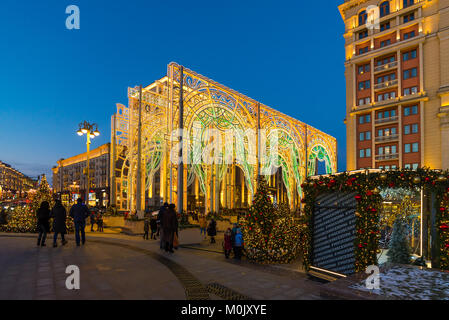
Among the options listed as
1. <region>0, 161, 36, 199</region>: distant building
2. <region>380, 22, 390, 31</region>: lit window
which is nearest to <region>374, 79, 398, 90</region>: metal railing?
<region>380, 22, 390, 31</region>: lit window

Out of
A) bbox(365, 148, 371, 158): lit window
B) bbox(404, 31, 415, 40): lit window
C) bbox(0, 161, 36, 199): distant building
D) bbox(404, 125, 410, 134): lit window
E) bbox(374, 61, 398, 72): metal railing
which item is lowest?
bbox(0, 161, 36, 199): distant building

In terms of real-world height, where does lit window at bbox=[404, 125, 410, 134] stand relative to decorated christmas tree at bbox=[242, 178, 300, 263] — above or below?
above

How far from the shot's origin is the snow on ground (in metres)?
4.60

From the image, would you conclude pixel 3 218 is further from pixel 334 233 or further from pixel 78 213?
pixel 334 233

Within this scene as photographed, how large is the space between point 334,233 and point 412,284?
219cm

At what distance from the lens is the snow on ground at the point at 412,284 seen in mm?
4599

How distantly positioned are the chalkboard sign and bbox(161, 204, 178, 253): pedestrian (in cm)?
493

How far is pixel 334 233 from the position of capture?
7.27 metres

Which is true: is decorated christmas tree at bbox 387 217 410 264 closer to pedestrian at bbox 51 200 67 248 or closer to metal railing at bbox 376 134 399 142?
pedestrian at bbox 51 200 67 248

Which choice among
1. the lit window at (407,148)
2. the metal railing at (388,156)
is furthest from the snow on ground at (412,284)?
the lit window at (407,148)

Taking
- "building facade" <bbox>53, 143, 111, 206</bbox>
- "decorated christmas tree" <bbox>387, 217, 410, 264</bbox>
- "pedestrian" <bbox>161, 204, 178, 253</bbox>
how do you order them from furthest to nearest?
1. "building facade" <bbox>53, 143, 111, 206</bbox>
2. "pedestrian" <bbox>161, 204, 178, 253</bbox>
3. "decorated christmas tree" <bbox>387, 217, 410, 264</bbox>

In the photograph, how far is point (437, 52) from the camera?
114 feet

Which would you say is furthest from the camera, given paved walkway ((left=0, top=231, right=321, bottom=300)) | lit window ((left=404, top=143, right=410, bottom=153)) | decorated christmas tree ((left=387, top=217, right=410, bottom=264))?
lit window ((left=404, top=143, right=410, bottom=153))
